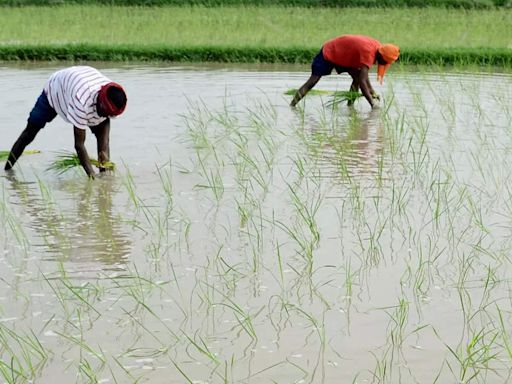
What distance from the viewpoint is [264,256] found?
12.6 feet

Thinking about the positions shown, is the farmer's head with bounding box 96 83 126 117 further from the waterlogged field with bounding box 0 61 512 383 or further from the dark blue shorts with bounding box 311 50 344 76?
the dark blue shorts with bounding box 311 50 344 76

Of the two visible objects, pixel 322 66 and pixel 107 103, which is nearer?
pixel 107 103

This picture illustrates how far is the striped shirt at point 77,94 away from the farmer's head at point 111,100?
9 cm

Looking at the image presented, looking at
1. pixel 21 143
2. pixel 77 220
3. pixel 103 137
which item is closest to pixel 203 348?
pixel 77 220

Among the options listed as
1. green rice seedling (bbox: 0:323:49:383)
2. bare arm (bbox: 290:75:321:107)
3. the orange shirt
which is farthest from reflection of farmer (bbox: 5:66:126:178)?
the orange shirt

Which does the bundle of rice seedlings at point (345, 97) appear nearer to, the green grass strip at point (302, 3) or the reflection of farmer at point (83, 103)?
the reflection of farmer at point (83, 103)

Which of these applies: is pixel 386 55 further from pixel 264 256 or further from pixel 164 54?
pixel 164 54

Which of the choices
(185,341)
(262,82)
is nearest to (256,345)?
(185,341)

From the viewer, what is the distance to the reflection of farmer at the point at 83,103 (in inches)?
190

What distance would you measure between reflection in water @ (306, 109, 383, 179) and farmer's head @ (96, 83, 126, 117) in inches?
45.8

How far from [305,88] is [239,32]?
5.13 m

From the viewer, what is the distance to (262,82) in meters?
9.12

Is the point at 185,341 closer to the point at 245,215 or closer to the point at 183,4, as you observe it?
the point at 245,215

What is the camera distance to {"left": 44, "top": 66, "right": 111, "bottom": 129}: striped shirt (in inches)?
193
